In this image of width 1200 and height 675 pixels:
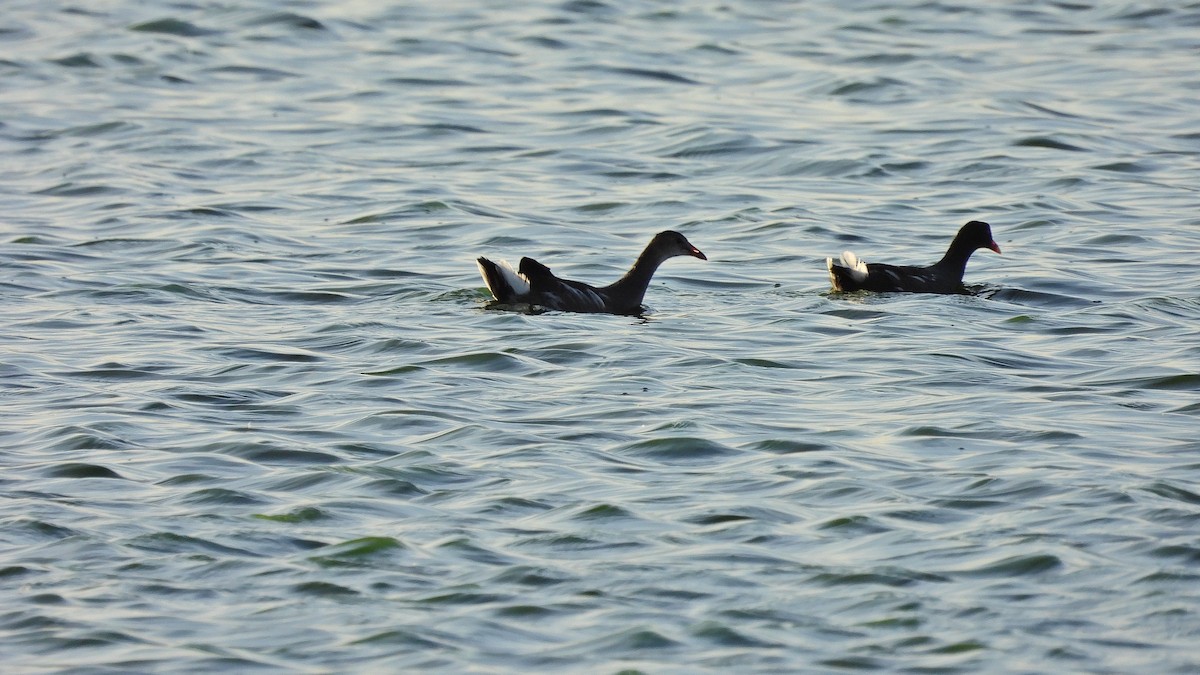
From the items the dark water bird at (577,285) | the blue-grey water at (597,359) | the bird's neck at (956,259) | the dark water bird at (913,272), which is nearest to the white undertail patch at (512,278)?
the dark water bird at (577,285)

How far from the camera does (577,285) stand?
1327 centimetres

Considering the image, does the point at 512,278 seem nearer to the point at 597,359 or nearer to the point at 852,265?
the point at 597,359

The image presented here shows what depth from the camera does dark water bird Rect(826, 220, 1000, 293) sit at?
1346 cm

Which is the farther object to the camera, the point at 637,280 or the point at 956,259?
the point at 956,259

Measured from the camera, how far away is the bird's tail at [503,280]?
42.3 feet

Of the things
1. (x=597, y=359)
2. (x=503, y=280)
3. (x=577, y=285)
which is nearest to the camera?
(x=597, y=359)

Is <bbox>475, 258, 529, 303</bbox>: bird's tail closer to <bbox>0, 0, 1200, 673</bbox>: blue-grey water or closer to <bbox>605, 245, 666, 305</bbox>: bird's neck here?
<bbox>0, 0, 1200, 673</bbox>: blue-grey water

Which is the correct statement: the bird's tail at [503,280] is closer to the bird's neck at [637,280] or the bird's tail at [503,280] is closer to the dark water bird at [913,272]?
the bird's neck at [637,280]

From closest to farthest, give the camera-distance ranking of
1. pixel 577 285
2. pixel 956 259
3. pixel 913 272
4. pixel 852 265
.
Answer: pixel 577 285 < pixel 852 265 < pixel 913 272 < pixel 956 259

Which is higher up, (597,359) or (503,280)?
(503,280)

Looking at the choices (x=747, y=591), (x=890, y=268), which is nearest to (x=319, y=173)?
(x=890, y=268)

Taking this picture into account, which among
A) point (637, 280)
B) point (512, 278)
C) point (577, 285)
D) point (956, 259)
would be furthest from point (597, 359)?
point (956, 259)

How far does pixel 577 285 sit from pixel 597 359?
1.59 m

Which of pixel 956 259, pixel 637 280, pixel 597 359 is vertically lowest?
pixel 597 359
